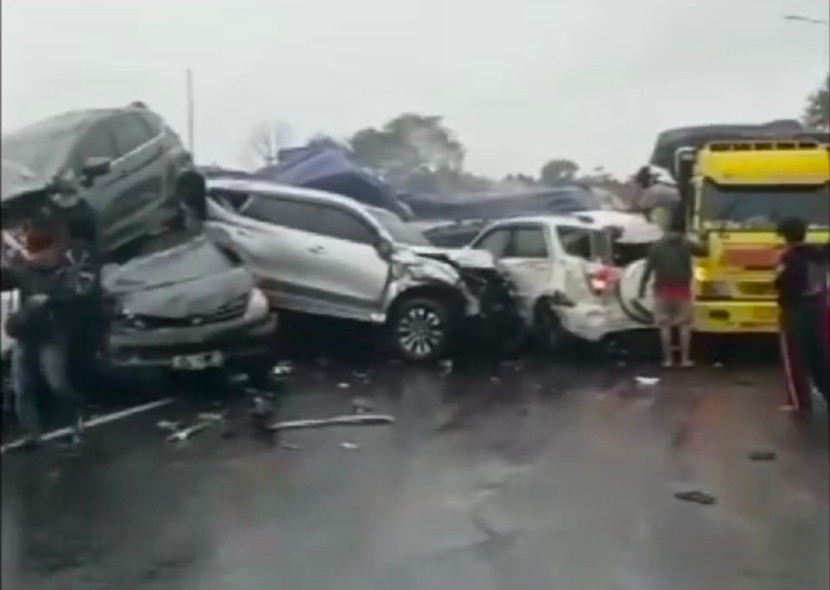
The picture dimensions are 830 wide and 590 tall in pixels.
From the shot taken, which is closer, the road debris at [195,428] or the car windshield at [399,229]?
the road debris at [195,428]

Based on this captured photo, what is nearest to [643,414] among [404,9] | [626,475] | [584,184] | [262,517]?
[626,475]

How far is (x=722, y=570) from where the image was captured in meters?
3.91

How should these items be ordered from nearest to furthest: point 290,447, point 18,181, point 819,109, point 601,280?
point 18,181, point 290,447, point 601,280, point 819,109

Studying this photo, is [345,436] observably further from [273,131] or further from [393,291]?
[273,131]

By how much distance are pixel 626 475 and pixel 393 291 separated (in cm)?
141

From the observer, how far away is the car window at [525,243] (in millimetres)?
3141

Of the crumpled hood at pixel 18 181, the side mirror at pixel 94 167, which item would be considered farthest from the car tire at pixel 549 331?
the crumpled hood at pixel 18 181

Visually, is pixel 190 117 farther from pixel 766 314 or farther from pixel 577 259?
pixel 766 314

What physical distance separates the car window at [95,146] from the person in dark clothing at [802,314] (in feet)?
8.56

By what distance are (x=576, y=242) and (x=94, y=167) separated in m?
1.65

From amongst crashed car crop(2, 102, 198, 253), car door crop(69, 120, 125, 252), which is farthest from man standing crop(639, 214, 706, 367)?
car door crop(69, 120, 125, 252)

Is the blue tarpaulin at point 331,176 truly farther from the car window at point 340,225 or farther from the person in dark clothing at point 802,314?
the person in dark clothing at point 802,314

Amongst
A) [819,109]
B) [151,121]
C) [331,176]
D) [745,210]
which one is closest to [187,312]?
[151,121]

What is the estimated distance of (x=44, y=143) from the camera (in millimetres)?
1824
